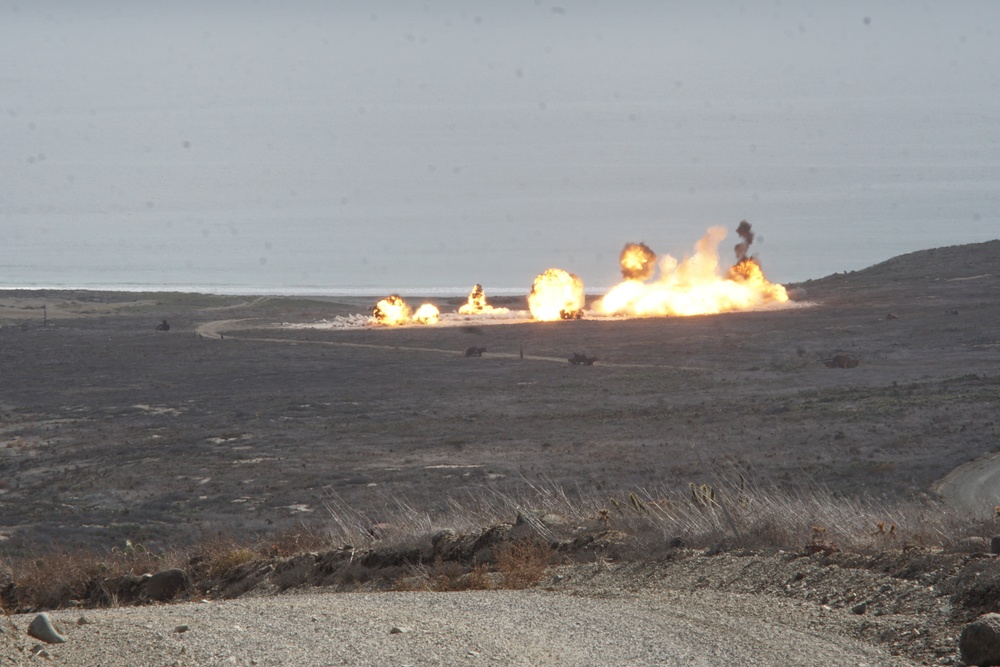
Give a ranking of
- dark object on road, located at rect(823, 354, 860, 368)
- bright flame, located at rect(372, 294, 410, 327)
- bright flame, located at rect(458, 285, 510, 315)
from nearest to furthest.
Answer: dark object on road, located at rect(823, 354, 860, 368), bright flame, located at rect(372, 294, 410, 327), bright flame, located at rect(458, 285, 510, 315)

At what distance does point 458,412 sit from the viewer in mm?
47594

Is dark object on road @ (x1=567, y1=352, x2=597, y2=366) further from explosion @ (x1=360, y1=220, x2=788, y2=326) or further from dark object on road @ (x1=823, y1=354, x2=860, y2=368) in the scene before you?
explosion @ (x1=360, y1=220, x2=788, y2=326)

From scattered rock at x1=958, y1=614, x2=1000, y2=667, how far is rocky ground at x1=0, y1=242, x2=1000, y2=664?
46 centimetres

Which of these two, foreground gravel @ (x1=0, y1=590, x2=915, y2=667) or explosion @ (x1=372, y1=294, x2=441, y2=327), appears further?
explosion @ (x1=372, y1=294, x2=441, y2=327)

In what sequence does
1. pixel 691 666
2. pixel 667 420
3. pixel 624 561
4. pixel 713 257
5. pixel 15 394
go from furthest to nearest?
pixel 713 257 < pixel 15 394 < pixel 667 420 < pixel 624 561 < pixel 691 666

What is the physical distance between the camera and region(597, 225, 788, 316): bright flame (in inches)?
3647

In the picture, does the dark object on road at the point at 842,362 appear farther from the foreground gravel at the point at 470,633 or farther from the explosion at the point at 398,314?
the foreground gravel at the point at 470,633

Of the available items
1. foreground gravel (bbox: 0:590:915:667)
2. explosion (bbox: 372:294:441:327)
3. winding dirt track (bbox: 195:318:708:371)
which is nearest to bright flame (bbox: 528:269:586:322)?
explosion (bbox: 372:294:441:327)

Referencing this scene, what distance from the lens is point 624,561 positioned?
14.1 m

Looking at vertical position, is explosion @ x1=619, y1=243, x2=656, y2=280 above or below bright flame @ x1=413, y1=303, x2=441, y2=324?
above

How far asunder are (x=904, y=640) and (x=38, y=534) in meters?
22.0

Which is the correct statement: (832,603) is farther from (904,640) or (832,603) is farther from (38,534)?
(38,534)

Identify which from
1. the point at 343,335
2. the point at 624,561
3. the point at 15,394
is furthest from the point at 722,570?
the point at 343,335

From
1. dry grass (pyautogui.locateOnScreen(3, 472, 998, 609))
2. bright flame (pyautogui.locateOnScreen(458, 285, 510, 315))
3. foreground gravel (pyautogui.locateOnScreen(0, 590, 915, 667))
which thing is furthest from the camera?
bright flame (pyautogui.locateOnScreen(458, 285, 510, 315))
